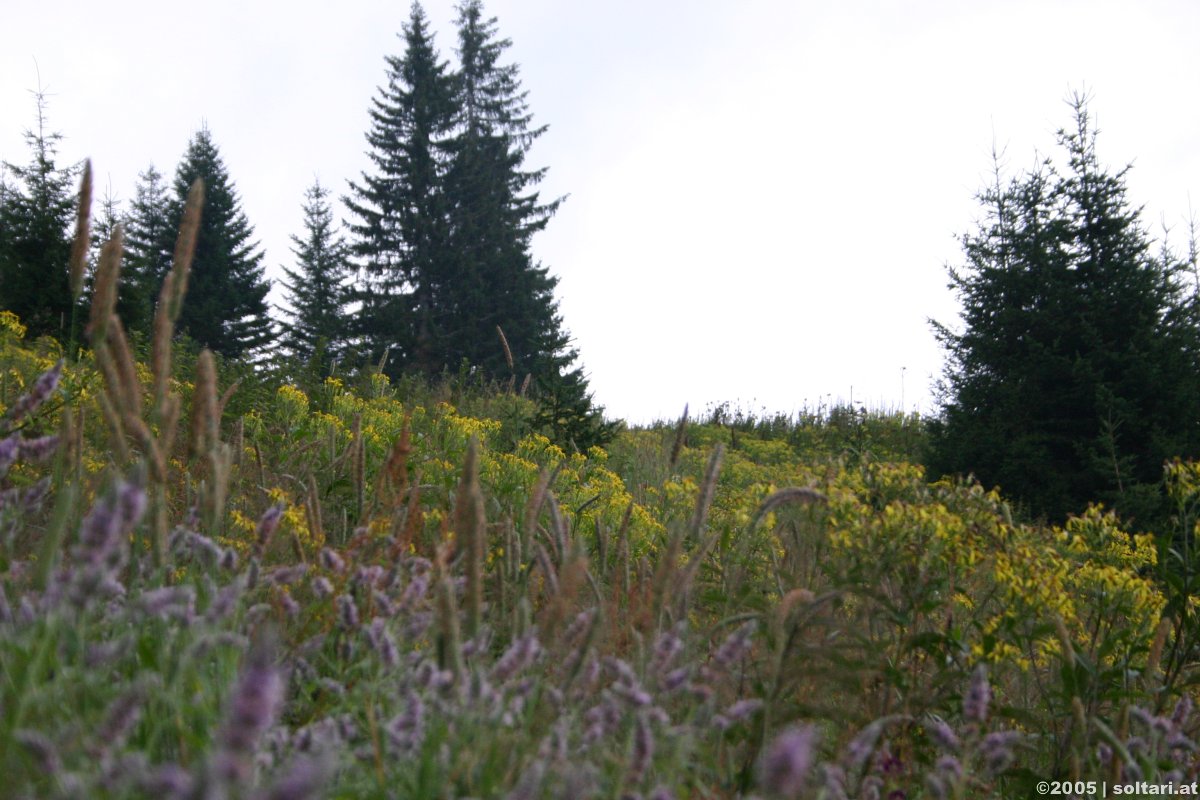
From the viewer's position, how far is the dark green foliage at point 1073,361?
12781 mm

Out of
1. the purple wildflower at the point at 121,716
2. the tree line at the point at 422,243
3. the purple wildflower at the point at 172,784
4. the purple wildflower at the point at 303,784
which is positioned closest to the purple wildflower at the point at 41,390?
the purple wildflower at the point at 121,716

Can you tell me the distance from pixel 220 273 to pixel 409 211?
8405 mm

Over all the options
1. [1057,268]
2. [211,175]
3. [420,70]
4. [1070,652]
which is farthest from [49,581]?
[211,175]

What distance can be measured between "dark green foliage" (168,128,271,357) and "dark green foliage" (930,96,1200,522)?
29251mm

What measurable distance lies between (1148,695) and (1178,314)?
1347 cm

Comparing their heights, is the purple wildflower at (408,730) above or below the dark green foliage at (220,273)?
below

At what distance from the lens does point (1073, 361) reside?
1355cm

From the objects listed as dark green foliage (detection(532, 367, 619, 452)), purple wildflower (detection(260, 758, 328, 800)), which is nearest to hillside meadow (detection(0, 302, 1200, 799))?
purple wildflower (detection(260, 758, 328, 800))

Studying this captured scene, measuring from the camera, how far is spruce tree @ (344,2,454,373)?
3438 centimetres

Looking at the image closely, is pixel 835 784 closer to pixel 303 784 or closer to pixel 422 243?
pixel 303 784

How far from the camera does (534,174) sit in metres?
39.6

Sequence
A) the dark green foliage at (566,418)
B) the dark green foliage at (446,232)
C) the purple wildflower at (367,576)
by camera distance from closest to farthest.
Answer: the purple wildflower at (367,576)
the dark green foliage at (566,418)
the dark green foliage at (446,232)

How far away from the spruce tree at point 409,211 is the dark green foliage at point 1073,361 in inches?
887

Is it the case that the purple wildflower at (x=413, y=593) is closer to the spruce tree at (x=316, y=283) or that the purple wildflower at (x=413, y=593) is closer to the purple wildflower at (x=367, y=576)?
the purple wildflower at (x=367, y=576)
